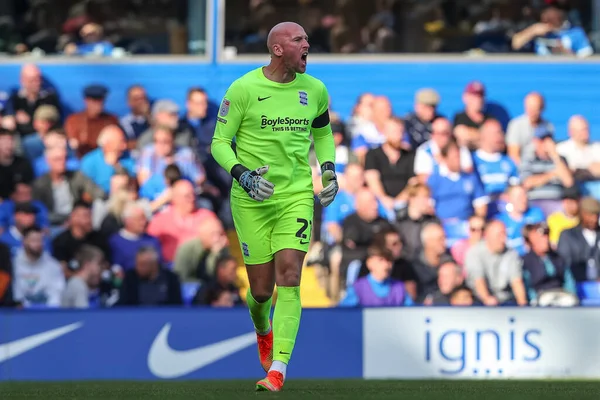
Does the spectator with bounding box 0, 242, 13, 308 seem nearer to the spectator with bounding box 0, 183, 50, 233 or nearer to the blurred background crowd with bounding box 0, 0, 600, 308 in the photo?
the blurred background crowd with bounding box 0, 0, 600, 308

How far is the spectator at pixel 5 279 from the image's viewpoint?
42.0 ft

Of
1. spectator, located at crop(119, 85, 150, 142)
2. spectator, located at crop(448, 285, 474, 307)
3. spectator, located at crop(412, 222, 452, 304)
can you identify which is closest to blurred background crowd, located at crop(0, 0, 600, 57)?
spectator, located at crop(119, 85, 150, 142)

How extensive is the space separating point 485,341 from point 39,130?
5.96 m

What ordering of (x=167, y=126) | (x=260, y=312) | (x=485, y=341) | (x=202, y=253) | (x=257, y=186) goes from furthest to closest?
(x=167, y=126) < (x=202, y=253) < (x=485, y=341) < (x=260, y=312) < (x=257, y=186)

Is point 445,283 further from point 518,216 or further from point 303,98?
point 303,98

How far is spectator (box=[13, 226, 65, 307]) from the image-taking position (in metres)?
12.9

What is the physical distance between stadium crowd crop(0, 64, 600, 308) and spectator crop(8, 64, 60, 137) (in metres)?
0.02

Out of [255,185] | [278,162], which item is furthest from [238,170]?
[278,162]

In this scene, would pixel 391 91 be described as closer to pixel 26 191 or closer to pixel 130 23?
pixel 130 23

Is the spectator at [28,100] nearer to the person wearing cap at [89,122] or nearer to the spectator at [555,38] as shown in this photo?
the person wearing cap at [89,122]

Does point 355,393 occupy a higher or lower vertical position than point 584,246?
lower

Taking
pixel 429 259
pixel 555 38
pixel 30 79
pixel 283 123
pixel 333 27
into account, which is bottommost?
pixel 429 259

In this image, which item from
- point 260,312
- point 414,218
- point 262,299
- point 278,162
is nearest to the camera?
point 278,162

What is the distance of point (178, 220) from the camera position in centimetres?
1341
